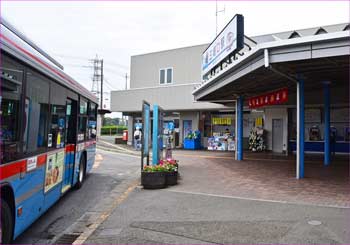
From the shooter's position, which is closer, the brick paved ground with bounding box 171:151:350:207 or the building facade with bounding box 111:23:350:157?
the brick paved ground with bounding box 171:151:350:207

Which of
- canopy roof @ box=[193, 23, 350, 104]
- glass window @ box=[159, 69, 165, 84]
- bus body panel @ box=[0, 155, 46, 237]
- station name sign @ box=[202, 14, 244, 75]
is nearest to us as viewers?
bus body panel @ box=[0, 155, 46, 237]

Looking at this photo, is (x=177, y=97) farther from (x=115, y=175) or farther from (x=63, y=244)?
(x=63, y=244)

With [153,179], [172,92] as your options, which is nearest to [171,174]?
[153,179]

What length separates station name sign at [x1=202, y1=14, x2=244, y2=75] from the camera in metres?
10.7

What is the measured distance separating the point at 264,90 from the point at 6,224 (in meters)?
13.1

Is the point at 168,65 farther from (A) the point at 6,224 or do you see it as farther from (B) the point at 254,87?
(A) the point at 6,224

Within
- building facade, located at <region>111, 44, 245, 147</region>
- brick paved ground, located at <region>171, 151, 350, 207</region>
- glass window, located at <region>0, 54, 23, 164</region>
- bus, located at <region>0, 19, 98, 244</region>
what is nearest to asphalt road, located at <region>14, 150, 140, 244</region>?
bus, located at <region>0, 19, 98, 244</region>

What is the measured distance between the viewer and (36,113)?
5301mm

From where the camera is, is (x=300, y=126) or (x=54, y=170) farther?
(x=300, y=126)

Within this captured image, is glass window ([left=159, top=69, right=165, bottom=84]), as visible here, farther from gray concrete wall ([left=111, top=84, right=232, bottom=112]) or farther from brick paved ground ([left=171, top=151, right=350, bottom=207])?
brick paved ground ([left=171, top=151, right=350, bottom=207])

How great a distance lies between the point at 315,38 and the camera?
27.2 ft

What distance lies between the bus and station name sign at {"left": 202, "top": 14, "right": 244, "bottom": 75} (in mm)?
5407

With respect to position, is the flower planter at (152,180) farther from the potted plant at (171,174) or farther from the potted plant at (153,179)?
the potted plant at (171,174)

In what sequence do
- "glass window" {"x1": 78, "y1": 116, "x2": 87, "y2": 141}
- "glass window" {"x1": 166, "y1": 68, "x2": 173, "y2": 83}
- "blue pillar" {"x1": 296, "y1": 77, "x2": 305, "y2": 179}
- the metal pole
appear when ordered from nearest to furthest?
"glass window" {"x1": 78, "y1": 116, "x2": 87, "y2": 141} → "blue pillar" {"x1": 296, "y1": 77, "x2": 305, "y2": 179} → the metal pole → "glass window" {"x1": 166, "y1": 68, "x2": 173, "y2": 83}
